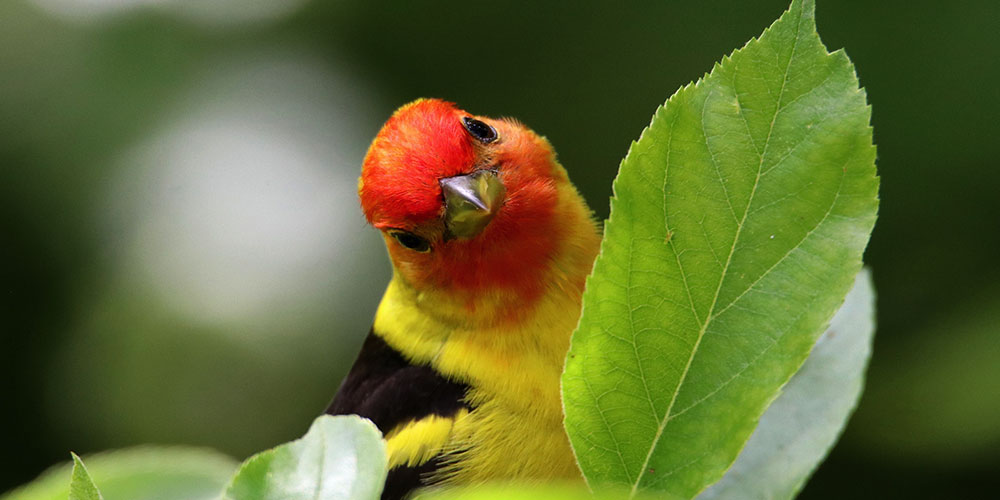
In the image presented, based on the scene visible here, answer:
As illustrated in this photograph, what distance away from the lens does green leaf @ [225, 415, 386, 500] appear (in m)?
0.87

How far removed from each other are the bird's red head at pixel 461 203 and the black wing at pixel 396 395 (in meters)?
0.23

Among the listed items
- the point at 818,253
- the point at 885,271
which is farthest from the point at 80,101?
the point at 818,253

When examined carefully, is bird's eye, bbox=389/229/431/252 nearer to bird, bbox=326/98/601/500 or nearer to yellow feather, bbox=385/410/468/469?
bird, bbox=326/98/601/500

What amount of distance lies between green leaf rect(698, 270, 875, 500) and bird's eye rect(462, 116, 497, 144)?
1.02 meters

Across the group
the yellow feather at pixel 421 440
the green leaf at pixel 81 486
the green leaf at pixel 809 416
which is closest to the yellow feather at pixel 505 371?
the yellow feather at pixel 421 440

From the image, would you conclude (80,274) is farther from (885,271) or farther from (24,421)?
(885,271)

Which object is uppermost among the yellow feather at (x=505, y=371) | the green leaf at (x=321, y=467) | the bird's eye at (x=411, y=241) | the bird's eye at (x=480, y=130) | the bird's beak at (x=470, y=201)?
A: the bird's eye at (x=480, y=130)

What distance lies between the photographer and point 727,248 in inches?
34.2

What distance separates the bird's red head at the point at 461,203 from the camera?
1995 millimetres

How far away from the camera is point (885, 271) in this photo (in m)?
3.57

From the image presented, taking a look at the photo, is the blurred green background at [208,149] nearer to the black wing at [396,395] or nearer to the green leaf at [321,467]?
the black wing at [396,395]

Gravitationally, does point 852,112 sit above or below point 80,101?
below

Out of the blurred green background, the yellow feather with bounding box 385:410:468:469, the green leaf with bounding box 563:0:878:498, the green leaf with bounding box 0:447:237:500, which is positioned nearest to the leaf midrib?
the green leaf with bounding box 563:0:878:498

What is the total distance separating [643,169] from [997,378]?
90.6 inches
